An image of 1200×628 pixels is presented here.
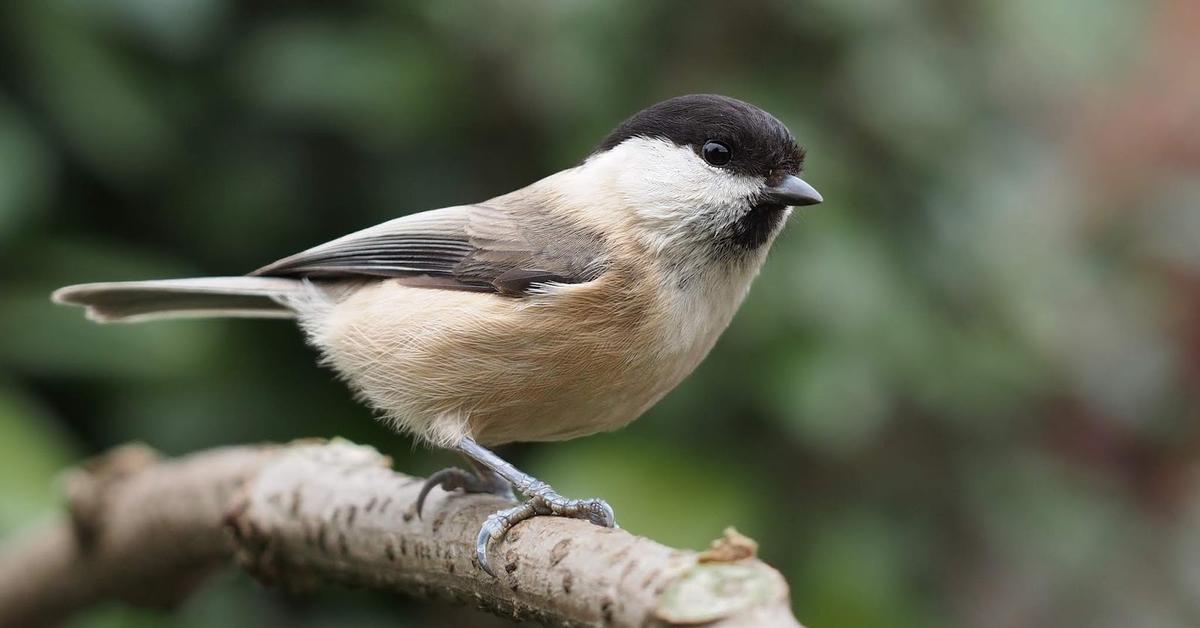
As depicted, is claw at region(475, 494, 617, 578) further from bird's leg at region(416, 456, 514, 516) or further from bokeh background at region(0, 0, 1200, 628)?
bokeh background at region(0, 0, 1200, 628)

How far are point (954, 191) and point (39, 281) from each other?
2303mm

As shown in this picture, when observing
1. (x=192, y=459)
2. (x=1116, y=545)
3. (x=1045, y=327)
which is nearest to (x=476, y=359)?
(x=192, y=459)

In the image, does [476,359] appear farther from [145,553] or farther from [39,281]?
[39,281]

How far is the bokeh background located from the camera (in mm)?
2648

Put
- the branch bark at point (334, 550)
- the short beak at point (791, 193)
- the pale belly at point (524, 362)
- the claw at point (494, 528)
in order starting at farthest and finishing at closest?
the short beak at point (791, 193)
the pale belly at point (524, 362)
the claw at point (494, 528)
the branch bark at point (334, 550)

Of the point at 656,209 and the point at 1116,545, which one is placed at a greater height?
the point at 656,209

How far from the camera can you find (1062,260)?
323 centimetres

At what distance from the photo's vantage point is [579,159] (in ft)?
8.82

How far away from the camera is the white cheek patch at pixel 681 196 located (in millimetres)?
2084

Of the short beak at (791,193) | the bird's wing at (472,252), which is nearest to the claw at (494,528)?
the bird's wing at (472,252)

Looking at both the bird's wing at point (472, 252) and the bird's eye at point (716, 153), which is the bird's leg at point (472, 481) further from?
the bird's eye at point (716, 153)

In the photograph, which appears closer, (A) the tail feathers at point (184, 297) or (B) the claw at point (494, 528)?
(B) the claw at point (494, 528)

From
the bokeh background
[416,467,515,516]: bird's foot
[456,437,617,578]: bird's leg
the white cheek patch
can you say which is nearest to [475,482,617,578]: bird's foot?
[456,437,617,578]: bird's leg

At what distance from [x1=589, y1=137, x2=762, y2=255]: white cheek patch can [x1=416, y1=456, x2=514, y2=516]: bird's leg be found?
52 centimetres
